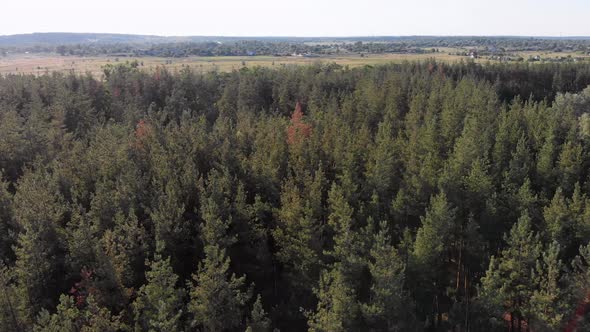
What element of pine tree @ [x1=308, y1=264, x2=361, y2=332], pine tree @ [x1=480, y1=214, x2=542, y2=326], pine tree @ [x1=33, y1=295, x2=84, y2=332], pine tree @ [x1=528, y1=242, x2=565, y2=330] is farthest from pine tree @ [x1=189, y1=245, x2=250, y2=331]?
pine tree @ [x1=528, y1=242, x2=565, y2=330]

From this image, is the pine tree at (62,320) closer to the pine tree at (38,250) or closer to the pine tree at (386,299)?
the pine tree at (38,250)

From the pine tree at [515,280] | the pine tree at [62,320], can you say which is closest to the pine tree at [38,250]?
the pine tree at [62,320]

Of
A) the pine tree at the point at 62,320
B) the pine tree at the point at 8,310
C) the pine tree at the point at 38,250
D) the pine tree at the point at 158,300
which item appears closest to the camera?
the pine tree at the point at 62,320

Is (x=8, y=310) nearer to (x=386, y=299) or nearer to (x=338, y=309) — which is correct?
(x=338, y=309)

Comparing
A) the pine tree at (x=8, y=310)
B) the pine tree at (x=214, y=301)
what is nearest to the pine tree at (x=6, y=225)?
the pine tree at (x=8, y=310)

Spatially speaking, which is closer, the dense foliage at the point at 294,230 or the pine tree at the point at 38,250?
the dense foliage at the point at 294,230

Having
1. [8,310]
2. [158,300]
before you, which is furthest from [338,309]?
[8,310]

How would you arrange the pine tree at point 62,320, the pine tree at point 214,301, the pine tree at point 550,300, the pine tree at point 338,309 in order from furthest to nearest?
the pine tree at point 550,300 < the pine tree at point 338,309 < the pine tree at point 214,301 < the pine tree at point 62,320

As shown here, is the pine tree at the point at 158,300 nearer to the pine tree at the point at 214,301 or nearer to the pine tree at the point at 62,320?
the pine tree at the point at 214,301

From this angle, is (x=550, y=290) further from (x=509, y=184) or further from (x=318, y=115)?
(x=318, y=115)

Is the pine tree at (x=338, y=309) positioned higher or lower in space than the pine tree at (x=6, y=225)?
lower
